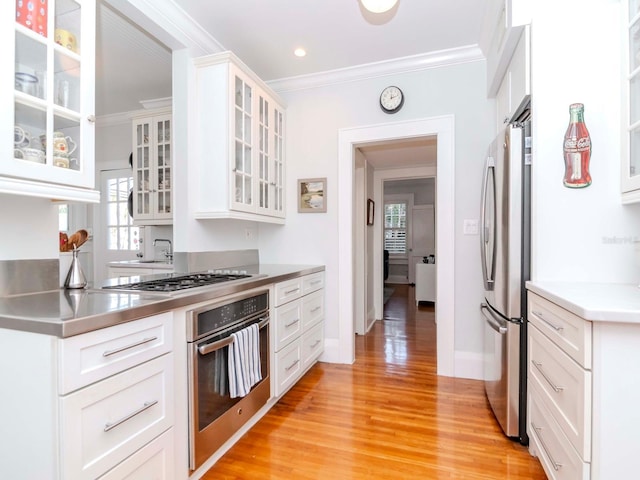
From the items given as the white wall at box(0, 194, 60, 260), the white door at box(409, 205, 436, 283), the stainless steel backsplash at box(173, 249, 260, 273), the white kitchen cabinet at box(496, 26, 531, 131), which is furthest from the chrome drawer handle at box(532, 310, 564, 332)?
the white door at box(409, 205, 436, 283)

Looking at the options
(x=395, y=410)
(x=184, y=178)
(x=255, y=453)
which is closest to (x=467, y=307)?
(x=395, y=410)

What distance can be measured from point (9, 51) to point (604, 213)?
100 inches

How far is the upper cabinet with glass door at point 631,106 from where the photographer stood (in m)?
1.53

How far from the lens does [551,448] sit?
1.40 metres

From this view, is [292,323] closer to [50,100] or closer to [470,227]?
[470,227]

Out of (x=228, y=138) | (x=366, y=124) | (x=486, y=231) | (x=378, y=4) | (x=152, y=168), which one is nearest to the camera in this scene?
(x=378, y=4)

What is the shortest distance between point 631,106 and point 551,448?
1548 millimetres

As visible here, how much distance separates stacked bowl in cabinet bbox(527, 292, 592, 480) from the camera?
113cm

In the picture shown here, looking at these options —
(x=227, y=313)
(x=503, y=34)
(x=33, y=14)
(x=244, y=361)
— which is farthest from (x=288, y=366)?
(x=503, y=34)

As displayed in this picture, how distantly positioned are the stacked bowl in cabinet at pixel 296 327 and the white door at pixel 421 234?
5917 millimetres

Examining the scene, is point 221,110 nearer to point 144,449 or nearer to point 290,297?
point 290,297

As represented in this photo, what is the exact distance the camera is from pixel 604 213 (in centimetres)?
168

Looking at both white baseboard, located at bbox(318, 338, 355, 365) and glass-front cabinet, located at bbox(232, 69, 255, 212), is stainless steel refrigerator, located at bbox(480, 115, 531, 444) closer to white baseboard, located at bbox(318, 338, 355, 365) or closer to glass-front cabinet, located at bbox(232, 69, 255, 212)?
white baseboard, located at bbox(318, 338, 355, 365)

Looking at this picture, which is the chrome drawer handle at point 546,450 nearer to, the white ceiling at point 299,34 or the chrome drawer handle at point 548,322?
the chrome drawer handle at point 548,322
